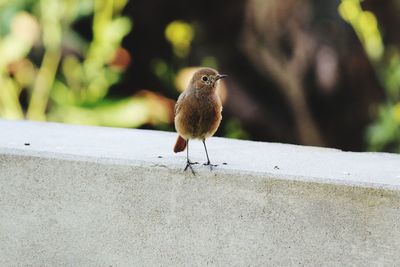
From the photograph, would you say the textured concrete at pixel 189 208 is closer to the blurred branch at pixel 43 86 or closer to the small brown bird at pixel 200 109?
the small brown bird at pixel 200 109

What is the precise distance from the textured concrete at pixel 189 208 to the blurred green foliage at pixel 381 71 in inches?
77.9

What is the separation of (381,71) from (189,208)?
120 inches

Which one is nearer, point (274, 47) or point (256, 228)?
point (256, 228)

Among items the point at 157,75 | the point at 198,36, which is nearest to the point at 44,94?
the point at 157,75

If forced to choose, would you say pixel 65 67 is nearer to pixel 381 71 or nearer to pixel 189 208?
pixel 381 71

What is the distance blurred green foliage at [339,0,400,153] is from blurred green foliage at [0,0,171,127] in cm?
158

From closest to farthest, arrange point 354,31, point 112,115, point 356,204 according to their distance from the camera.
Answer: point 356,204, point 112,115, point 354,31

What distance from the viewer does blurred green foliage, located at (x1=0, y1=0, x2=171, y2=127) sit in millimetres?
5258

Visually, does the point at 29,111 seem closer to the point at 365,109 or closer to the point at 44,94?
the point at 44,94

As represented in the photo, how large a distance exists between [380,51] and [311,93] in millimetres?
765

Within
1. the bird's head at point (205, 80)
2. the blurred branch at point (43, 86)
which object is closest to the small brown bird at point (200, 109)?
the bird's head at point (205, 80)

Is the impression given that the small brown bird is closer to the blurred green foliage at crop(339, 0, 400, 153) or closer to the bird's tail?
the bird's tail

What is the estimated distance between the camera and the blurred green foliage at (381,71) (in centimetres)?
495

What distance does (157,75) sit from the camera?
586 centimetres
